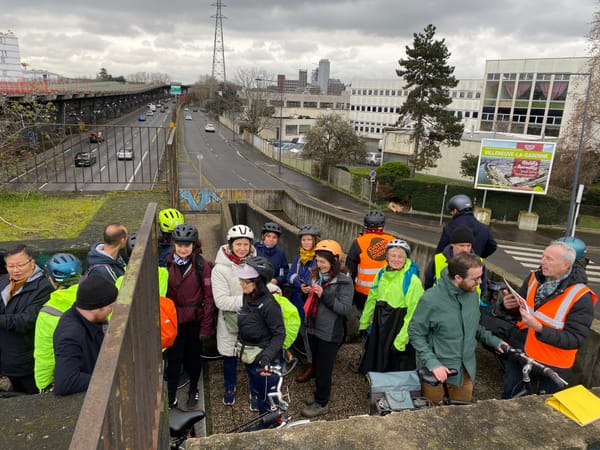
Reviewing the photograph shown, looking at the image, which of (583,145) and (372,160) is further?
(372,160)

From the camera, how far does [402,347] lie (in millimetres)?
3867

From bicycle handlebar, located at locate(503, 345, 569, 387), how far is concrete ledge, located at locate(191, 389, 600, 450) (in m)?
0.84

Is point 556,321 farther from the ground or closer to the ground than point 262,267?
closer to the ground

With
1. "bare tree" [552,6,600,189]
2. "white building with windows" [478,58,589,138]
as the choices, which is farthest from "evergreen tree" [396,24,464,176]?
"white building with windows" [478,58,589,138]

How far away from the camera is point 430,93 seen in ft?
110

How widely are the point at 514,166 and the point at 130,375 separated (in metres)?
28.5

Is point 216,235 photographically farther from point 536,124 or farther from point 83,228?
point 536,124

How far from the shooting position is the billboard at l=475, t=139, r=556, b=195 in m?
25.0

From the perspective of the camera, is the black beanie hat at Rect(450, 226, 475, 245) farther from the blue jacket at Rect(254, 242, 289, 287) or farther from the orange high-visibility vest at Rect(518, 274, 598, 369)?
the blue jacket at Rect(254, 242, 289, 287)

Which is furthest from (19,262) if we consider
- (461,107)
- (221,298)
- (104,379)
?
(461,107)

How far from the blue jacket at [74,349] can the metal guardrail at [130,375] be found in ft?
1.74

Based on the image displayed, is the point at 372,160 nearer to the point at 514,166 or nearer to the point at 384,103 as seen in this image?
the point at 384,103

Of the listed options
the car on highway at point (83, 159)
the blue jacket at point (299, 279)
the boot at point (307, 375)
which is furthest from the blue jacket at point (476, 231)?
the car on highway at point (83, 159)


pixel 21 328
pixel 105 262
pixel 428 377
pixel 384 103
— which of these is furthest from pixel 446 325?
pixel 384 103
